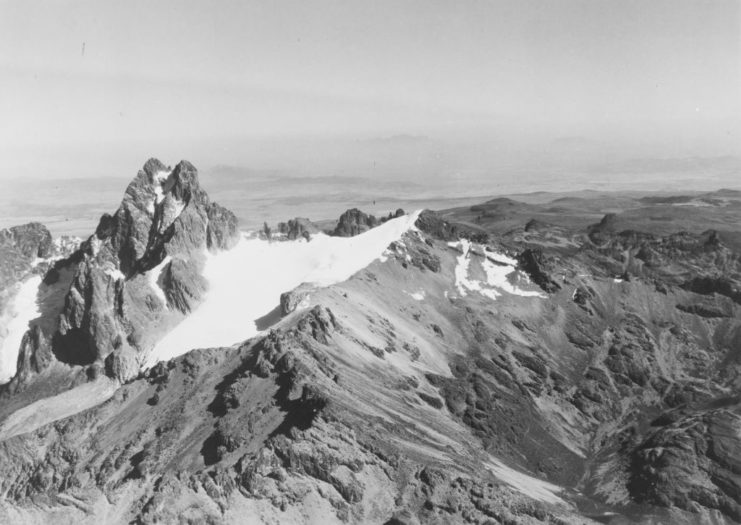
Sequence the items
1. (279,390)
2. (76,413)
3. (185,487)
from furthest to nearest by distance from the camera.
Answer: (76,413)
(279,390)
(185,487)

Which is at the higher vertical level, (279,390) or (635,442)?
(279,390)

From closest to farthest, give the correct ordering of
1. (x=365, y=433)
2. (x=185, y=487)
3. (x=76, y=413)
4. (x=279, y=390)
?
(x=185, y=487), (x=365, y=433), (x=279, y=390), (x=76, y=413)

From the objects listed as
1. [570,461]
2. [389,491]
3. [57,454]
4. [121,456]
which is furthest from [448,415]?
[57,454]

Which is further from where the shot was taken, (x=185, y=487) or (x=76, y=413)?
(x=76, y=413)

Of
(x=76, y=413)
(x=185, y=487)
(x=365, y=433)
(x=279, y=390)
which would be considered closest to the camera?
(x=185, y=487)

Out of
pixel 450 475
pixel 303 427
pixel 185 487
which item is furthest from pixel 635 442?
pixel 185 487

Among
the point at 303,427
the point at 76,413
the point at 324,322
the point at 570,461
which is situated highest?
the point at 324,322

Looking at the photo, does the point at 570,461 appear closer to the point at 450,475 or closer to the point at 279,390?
the point at 450,475

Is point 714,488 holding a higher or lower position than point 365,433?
lower

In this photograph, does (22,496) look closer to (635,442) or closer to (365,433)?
(365,433)
